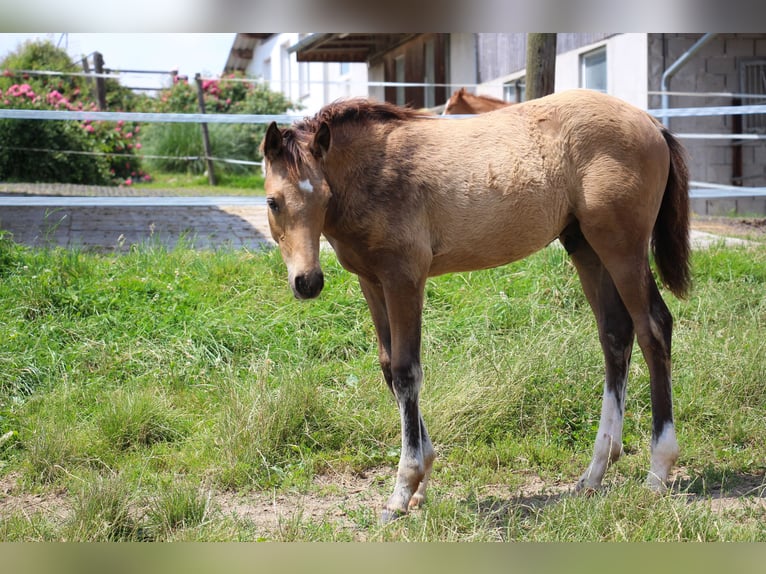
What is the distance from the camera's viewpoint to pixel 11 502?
3.99 metres

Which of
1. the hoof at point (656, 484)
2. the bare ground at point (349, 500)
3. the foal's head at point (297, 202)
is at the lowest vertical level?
the bare ground at point (349, 500)

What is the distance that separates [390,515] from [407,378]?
2.03 ft

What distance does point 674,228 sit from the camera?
4113 mm

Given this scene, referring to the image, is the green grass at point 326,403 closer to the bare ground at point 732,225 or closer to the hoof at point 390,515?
the hoof at point 390,515

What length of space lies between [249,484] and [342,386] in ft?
3.83

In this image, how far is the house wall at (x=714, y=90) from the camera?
11.7 metres

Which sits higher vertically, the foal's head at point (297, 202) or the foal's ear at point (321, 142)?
the foal's ear at point (321, 142)

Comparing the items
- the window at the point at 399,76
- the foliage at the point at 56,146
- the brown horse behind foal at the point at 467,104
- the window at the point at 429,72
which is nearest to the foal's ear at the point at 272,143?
the brown horse behind foal at the point at 467,104

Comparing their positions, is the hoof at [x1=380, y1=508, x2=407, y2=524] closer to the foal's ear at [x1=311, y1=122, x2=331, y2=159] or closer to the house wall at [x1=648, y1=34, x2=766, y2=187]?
the foal's ear at [x1=311, y1=122, x2=331, y2=159]

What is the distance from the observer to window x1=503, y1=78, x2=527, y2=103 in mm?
14164

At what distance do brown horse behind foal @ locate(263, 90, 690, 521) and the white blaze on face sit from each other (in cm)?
6

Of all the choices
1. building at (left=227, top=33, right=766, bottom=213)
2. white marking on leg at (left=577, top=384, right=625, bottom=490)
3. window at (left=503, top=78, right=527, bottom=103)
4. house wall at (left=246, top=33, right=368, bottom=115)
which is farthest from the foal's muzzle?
house wall at (left=246, top=33, right=368, bottom=115)

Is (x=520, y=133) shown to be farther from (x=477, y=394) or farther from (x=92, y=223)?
(x=92, y=223)

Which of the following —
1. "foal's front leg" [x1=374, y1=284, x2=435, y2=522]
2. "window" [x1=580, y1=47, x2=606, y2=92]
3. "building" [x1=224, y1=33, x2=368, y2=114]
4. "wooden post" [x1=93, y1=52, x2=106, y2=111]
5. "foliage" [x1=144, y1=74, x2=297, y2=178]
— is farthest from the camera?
"building" [x1=224, y1=33, x2=368, y2=114]
